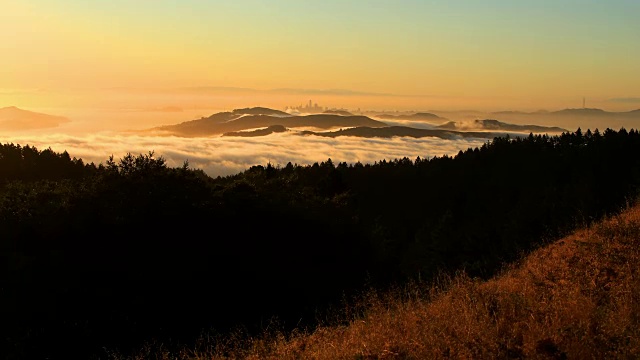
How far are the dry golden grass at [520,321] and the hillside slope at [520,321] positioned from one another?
0.01m

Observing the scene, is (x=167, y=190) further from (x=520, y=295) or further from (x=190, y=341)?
(x=520, y=295)

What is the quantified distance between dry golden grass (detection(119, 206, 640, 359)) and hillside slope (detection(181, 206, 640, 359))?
1 cm

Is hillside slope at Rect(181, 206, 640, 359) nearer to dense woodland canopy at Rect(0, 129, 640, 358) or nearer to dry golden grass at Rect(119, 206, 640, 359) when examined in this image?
dry golden grass at Rect(119, 206, 640, 359)

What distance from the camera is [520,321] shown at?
716 cm

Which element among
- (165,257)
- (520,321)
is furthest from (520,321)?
(165,257)

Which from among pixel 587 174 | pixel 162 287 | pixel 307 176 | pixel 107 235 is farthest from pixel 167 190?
pixel 307 176

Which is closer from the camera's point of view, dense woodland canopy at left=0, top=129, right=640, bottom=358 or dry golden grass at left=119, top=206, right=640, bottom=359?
dry golden grass at left=119, top=206, right=640, bottom=359

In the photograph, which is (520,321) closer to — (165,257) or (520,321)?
(520,321)

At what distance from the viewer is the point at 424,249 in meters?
83.2

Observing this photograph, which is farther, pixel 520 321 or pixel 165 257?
pixel 165 257

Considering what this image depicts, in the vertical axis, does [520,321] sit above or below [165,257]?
above

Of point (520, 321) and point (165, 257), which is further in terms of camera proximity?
point (165, 257)

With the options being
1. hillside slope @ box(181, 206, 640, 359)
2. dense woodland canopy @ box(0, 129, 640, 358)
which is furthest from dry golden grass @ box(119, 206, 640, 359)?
dense woodland canopy @ box(0, 129, 640, 358)

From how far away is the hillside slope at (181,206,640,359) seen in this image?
627 centimetres
